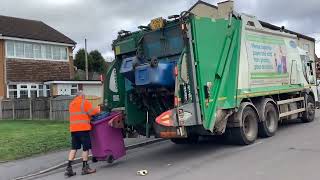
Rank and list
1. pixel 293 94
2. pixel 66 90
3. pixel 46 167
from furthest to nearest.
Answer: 1. pixel 66 90
2. pixel 293 94
3. pixel 46 167

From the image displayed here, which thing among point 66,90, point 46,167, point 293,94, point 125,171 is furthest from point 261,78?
point 66,90

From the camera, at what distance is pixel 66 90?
114ft

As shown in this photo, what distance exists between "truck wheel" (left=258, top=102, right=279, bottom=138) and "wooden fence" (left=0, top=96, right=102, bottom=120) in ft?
48.3

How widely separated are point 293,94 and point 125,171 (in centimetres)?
756

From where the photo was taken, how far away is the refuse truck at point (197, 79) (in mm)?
10047

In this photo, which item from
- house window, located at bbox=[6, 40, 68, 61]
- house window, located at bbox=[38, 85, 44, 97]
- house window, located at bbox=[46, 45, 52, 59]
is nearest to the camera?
house window, located at bbox=[6, 40, 68, 61]

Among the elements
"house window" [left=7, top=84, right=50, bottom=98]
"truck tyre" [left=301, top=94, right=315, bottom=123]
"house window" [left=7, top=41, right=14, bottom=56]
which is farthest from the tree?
"truck tyre" [left=301, top=94, right=315, bottom=123]

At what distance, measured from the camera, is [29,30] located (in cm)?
3722

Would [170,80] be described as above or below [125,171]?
above

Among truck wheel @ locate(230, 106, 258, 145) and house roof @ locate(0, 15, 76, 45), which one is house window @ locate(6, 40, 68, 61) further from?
truck wheel @ locate(230, 106, 258, 145)

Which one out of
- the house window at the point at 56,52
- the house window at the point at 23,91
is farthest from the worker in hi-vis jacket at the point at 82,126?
the house window at the point at 56,52

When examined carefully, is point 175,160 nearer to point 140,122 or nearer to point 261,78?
point 140,122

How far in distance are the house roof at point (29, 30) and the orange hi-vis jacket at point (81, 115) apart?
2573cm

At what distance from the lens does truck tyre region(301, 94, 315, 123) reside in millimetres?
16214
